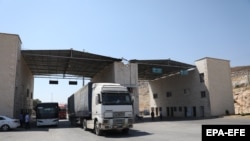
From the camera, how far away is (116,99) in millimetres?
17703

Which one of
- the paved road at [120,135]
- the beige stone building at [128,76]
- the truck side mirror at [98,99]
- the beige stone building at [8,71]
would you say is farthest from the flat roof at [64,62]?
the truck side mirror at [98,99]

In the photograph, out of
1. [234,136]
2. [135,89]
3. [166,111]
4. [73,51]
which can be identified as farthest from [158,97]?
[234,136]

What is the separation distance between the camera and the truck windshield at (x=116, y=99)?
17.4 meters

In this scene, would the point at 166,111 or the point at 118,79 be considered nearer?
the point at 118,79

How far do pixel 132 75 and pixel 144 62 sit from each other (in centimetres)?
310

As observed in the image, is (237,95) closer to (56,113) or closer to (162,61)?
(162,61)

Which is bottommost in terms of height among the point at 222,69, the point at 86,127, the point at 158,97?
the point at 86,127

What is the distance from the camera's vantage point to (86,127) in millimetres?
21953

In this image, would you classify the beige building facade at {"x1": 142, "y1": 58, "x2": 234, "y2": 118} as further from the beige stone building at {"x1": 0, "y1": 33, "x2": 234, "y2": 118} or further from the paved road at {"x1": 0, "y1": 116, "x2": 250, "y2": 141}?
the paved road at {"x1": 0, "y1": 116, "x2": 250, "y2": 141}

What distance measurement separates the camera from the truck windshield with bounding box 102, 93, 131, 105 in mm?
17422

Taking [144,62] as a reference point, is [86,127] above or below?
below

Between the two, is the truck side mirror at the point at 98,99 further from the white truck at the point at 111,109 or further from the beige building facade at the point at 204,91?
the beige building facade at the point at 204,91

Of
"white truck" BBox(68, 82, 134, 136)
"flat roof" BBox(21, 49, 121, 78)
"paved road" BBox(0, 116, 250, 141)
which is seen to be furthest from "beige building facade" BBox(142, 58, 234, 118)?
"white truck" BBox(68, 82, 134, 136)

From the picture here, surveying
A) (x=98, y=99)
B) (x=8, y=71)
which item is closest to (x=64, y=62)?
(x=8, y=71)
